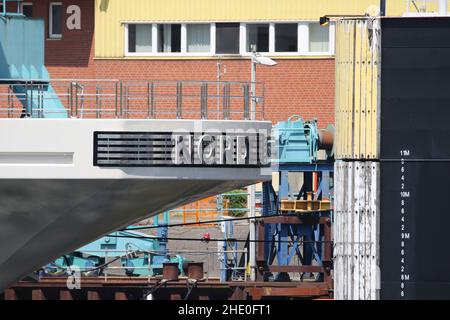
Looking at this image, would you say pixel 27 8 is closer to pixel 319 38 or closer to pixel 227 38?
pixel 227 38

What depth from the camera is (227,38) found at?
42.1 meters

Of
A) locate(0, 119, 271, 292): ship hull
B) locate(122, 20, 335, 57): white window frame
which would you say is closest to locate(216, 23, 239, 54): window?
locate(122, 20, 335, 57): white window frame

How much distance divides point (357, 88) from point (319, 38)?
74.8 ft

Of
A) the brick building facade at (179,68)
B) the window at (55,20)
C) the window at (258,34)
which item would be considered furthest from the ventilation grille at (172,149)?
the window at (258,34)

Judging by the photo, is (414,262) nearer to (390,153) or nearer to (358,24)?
(390,153)

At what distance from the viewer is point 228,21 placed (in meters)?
41.8

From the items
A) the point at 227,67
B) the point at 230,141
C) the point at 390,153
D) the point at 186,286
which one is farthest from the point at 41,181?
the point at 227,67

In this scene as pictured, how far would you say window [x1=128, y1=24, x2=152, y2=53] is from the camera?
4166 cm

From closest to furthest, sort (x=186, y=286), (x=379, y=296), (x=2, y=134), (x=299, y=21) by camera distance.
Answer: (x=2, y=134) < (x=379, y=296) < (x=186, y=286) < (x=299, y=21)

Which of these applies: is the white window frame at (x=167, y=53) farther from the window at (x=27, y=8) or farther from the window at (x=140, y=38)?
the window at (x=27, y=8)

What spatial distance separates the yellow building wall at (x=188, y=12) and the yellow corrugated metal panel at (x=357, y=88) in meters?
21.9

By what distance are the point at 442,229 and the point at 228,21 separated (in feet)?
77.4

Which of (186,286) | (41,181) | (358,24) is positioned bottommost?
(186,286)

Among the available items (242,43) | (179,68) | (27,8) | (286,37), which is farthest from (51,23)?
(286,37)
